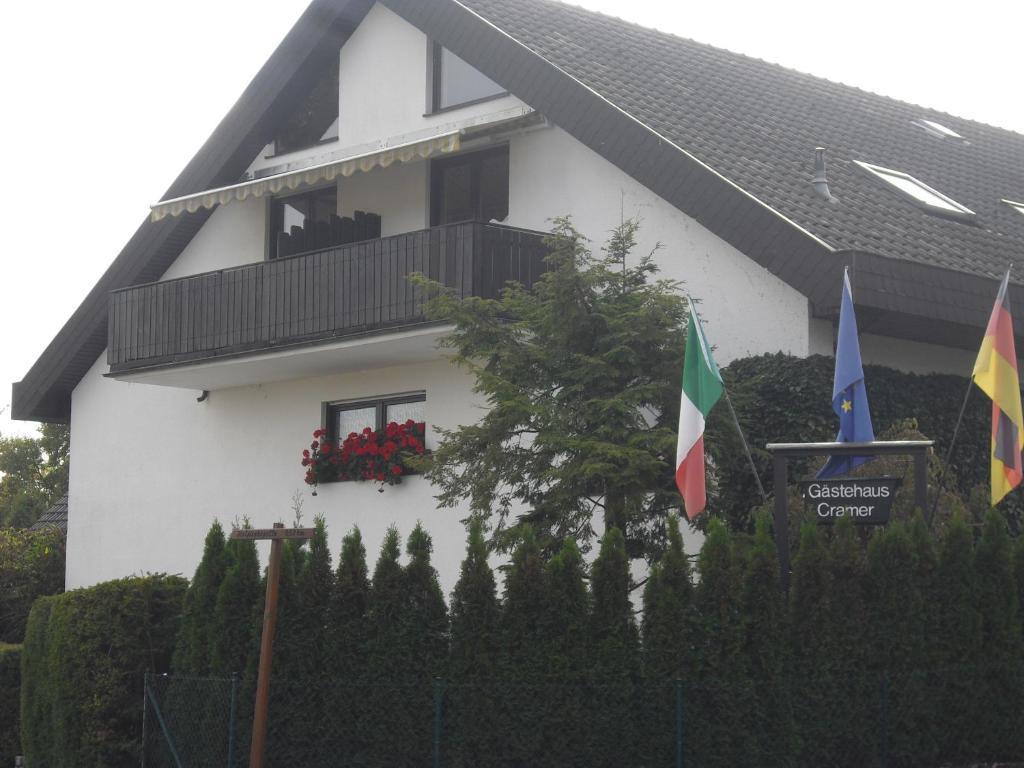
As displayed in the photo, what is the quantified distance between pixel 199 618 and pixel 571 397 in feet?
13.5

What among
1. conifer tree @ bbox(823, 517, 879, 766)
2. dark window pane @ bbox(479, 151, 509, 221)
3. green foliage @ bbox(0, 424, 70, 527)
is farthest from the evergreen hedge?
green foliage @ bbox(0, 424, 70, 527)

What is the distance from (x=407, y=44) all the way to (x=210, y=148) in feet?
11.3

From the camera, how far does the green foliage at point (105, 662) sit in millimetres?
14344

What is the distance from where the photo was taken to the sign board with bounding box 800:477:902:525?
12.8 m

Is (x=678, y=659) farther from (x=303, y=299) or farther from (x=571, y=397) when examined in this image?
(x=303, y=299)

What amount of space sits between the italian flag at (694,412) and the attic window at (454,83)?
26.8ft

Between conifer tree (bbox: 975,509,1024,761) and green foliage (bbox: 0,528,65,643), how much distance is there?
15.4 m

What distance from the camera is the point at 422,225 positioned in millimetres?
21188

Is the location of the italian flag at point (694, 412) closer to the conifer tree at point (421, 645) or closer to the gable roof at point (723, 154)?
the conifer tree at point (421, 645)

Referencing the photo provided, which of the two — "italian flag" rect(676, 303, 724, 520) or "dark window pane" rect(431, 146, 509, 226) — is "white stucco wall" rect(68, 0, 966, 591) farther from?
"italian flag" rect(676, 303, 724, 520)

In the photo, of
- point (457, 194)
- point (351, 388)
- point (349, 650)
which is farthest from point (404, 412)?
point (349, 650)

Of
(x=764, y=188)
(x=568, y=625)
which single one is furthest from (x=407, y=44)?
(x=568, y=625)

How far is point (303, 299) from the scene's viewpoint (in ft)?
66.8

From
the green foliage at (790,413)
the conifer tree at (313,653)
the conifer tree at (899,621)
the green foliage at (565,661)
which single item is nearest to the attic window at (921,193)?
the green foliage at (790,413)
